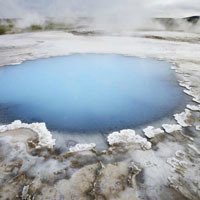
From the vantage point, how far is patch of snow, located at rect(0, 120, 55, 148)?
487cm

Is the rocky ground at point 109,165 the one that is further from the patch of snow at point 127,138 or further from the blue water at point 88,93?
the blue water at point 88,93

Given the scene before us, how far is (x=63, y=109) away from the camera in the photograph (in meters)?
6.47

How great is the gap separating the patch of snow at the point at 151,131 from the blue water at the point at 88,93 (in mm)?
296

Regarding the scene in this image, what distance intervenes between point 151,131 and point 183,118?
3.13 ft

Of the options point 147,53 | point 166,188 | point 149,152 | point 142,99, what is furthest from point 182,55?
point 166,188

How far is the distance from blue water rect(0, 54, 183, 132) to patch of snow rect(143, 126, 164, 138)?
Result: 30 cm

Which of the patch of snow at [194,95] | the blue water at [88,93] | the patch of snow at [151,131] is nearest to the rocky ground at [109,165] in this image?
the patch of snow at [151,131]

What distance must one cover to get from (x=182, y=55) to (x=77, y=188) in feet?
33.5

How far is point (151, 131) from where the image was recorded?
5.35 metres

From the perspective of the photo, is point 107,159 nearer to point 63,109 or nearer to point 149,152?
point 149,152

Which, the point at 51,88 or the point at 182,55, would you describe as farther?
the point at 182,55

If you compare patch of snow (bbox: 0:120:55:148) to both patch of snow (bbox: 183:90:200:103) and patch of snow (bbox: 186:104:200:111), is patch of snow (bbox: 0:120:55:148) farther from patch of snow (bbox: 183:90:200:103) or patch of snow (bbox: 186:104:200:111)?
patch of snow (bbox: 183:90:200:103)

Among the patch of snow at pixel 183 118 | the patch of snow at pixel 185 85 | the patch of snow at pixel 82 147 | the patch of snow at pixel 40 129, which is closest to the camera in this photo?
the patch of snow at pixel 82 147

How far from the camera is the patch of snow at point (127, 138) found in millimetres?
4908
